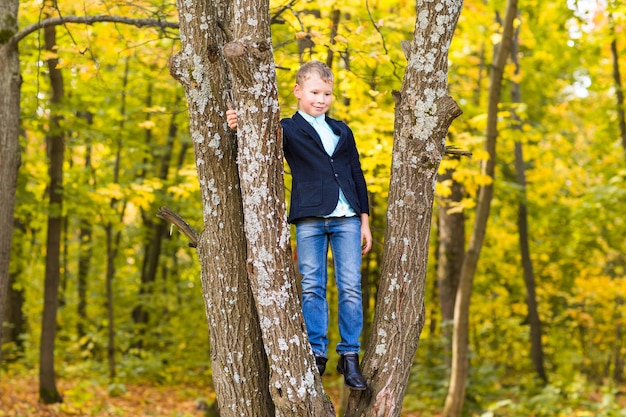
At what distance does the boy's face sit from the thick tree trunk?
47cm

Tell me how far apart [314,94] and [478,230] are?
5289 mm

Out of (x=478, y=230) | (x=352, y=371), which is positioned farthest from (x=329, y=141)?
(x=478, y=230)

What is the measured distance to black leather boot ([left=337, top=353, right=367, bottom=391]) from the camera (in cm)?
316

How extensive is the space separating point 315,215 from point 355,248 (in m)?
0.28

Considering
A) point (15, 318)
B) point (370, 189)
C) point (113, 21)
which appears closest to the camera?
point (113, 21)

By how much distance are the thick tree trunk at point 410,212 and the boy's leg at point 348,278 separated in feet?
0.58

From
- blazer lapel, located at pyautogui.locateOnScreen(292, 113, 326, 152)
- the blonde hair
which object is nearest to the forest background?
the blonde hair

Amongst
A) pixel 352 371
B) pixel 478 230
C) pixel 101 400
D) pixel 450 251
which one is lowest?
pixel 101 400

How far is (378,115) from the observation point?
7.56 meters

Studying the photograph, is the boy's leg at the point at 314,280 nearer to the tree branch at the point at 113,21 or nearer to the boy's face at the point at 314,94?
Answer: the boy's face at the point at 314,94

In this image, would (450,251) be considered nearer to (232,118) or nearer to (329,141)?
(329,141)

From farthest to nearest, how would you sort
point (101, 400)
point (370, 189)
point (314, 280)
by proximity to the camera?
point (101, 400) < point (370, 189) < point (314, 280)

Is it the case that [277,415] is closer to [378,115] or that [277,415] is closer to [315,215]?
[315,215]

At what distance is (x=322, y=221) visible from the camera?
3398 millimetres
